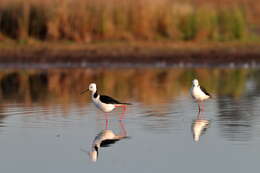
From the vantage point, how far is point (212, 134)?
40.9ft

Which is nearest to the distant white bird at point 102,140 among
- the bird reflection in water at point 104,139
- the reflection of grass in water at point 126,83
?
the bird reflection in water at point 104,139

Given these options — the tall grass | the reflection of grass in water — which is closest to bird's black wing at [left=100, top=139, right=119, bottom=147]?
the reflection of grass in water

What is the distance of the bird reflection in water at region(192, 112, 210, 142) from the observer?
12.4 meters

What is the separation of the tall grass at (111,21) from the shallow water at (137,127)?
737cm

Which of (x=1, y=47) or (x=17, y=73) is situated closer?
(x=17, y=73)

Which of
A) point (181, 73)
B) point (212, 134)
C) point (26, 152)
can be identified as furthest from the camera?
point (181, 73)

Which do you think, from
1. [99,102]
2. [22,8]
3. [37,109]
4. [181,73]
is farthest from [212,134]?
[22,8]

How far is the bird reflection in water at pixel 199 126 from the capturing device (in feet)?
40.7

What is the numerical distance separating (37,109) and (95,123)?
2.36 m

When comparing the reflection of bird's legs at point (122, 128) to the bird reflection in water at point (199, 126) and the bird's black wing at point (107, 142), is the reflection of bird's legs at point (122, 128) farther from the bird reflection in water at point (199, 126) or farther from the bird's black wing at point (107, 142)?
the bird reflection in water at point (199, 126)

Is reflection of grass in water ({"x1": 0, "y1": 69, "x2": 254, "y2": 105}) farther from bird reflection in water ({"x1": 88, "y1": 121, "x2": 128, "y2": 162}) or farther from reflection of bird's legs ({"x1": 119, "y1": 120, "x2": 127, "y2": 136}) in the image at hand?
bird reflection in water ({"x1": 88, "y1": 121, "x2": 128, "y2": 162})

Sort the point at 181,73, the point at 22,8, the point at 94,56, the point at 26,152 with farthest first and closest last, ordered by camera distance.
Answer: the point at 22,8
the point at 94,56
the point at 181,73
the point at 26,152

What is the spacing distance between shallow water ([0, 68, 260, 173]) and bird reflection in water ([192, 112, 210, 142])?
0.05 feet

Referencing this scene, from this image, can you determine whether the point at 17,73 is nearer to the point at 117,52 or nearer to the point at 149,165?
the point at 117,52
